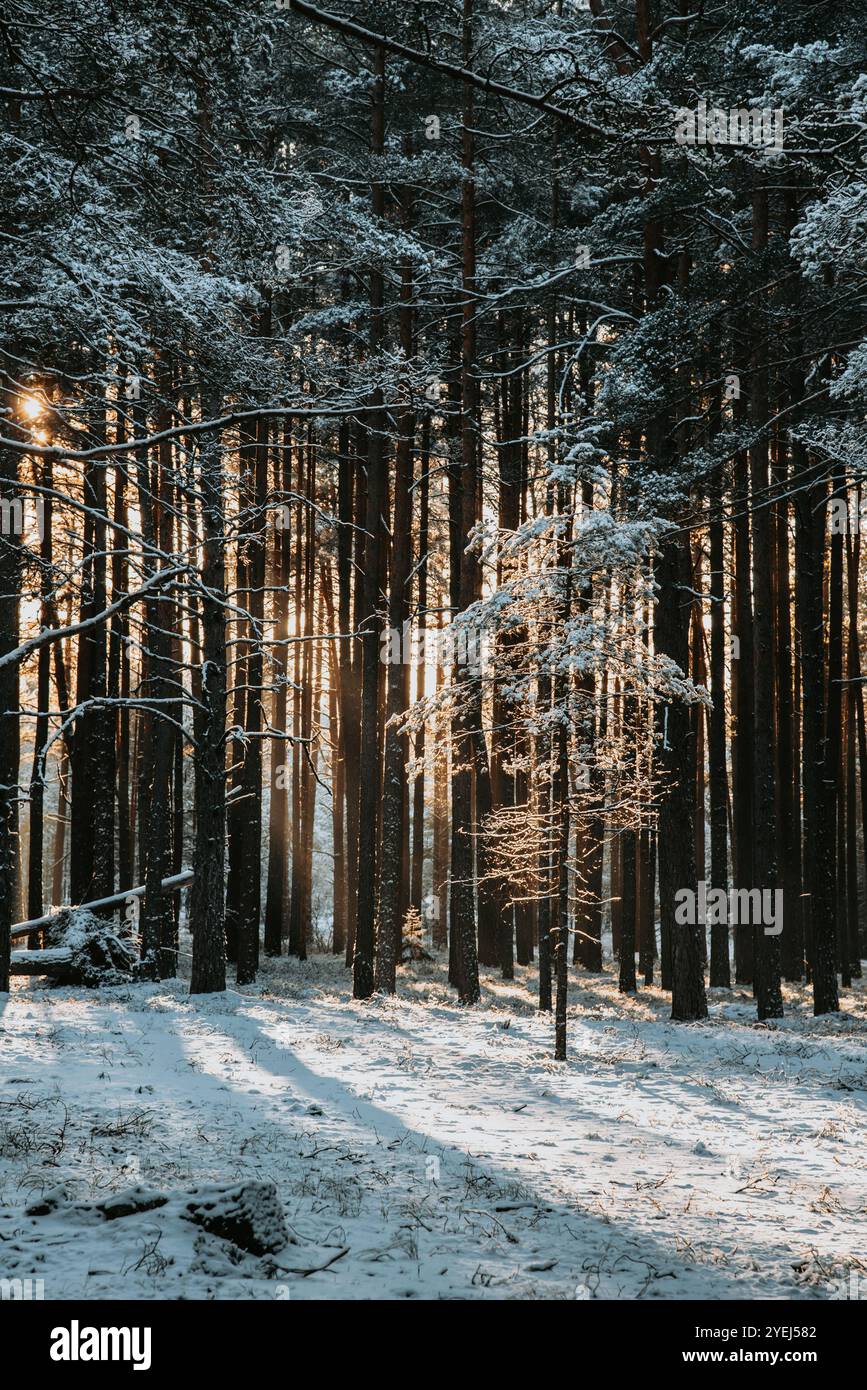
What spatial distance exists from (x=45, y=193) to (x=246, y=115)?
1.58 metres

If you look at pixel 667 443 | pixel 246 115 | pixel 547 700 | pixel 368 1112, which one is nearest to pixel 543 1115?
pixel 368 1112

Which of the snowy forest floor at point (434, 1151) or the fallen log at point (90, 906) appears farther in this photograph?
the fallen log at point (90, 906)

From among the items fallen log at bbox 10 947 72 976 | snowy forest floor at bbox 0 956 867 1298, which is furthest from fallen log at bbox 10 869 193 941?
snowy forest floor at bbox 0 956 867 1298

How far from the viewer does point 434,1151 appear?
22.6 ft

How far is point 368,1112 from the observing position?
8.02 m

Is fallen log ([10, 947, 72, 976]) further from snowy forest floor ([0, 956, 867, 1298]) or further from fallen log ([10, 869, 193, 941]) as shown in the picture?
snowy forest floor ([0, 956, 867, 1298])

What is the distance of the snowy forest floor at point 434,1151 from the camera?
4.52 m

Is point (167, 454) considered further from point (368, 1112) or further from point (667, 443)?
point (368, 1112)

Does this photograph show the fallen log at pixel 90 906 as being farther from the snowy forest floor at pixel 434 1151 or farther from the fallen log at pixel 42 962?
the snowy forest floor at pixel 434 1151

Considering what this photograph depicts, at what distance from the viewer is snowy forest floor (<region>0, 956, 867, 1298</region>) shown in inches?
178

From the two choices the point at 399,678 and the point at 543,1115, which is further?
the point at 399,678

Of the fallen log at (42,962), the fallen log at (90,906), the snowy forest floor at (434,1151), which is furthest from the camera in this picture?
the fallen log at (90,906)

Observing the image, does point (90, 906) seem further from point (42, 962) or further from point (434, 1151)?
point (434, 1151)

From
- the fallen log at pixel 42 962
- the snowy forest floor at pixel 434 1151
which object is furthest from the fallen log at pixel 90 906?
the snowy forest floor at pixel 434 1151
